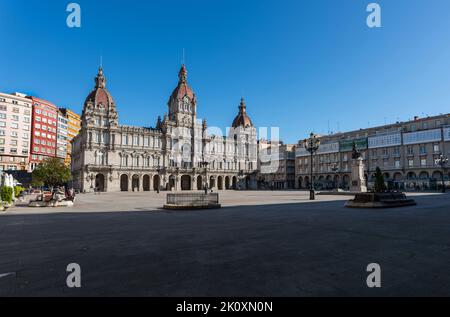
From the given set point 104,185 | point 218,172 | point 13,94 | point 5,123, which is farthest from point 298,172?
point 13,94

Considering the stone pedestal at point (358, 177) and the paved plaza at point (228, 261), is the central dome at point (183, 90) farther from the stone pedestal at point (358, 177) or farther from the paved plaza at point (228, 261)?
the paved plaza at point (228, 261)

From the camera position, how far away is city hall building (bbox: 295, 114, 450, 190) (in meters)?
56.2

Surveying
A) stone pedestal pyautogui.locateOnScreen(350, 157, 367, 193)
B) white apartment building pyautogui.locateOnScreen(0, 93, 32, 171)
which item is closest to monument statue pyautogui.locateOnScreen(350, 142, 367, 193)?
stone pedestal pyautogui.locateOnScreen(350, 157, 367, 193)

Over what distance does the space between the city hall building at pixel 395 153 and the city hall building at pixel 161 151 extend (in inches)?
925

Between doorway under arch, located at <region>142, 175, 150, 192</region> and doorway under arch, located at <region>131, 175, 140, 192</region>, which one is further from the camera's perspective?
doorway under arch, located at <region>142, 175, 150, 192</region>

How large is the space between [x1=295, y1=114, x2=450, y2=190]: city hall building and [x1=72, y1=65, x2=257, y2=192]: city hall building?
2350cm

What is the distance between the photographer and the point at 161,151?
76125 mm

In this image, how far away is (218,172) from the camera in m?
84.5

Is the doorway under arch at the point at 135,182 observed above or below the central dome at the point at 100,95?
below

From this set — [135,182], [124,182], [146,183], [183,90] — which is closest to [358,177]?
[146,183]

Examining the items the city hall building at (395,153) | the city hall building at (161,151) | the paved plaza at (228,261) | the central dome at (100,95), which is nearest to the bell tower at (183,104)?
the city hall building at (161,151)

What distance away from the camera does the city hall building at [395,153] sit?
56.2 meters

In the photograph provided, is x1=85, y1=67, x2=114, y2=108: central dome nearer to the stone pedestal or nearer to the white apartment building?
the white apartment building

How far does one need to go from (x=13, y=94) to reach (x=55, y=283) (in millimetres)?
112262
